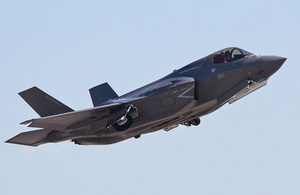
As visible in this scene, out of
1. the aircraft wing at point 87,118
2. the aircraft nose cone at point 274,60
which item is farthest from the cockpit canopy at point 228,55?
the aircraft wing at point 87,118

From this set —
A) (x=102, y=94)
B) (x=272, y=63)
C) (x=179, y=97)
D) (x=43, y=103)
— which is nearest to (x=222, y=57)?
(x=272, y=63)

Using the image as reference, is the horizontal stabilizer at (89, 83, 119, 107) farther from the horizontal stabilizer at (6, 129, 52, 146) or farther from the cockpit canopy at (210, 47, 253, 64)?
the cockpit canopy at (210, 47, 253, 64)

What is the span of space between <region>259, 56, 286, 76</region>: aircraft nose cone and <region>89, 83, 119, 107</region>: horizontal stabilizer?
993 cm

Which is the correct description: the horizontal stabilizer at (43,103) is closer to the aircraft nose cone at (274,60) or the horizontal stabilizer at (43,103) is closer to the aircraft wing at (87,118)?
the aircraft wing at (87,118)

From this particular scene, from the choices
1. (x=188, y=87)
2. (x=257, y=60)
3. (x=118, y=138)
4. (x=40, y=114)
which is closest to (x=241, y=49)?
(x=257, y=60)

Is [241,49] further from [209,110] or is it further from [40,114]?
[40,114]

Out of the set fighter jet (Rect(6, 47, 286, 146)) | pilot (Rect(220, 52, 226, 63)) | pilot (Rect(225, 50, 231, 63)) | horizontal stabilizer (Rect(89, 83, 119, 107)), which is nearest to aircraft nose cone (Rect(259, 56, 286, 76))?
fighter jet (Rect(6, 47, 286, 146))

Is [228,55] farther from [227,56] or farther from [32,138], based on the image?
[32,138]

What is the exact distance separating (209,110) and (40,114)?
8.94m

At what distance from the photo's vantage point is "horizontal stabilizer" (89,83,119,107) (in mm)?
37981

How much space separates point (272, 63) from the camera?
31.4 metres

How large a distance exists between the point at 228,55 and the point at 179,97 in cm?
326

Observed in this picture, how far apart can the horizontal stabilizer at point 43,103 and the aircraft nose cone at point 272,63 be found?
1074 centimetres

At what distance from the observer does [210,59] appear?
32688mm
